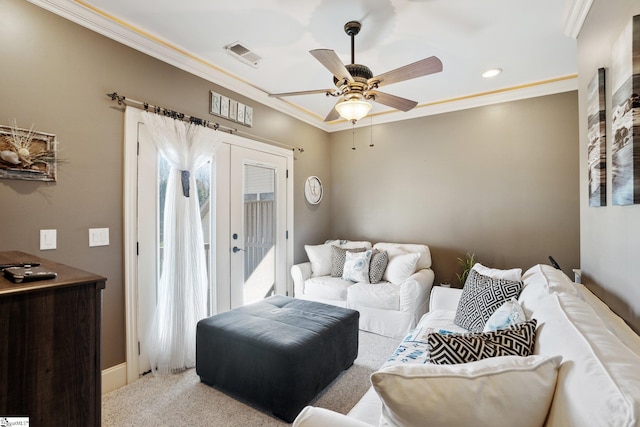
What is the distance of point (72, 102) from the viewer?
2061mm

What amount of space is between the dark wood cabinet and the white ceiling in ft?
6.75

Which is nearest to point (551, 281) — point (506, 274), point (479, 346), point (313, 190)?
point (506, 274)

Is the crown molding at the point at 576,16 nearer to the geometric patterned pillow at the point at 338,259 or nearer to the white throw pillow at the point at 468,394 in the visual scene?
the white throw pillow at the point at 468,394

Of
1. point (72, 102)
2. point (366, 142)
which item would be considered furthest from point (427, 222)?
point (72, 102)

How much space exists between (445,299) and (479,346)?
1.63m

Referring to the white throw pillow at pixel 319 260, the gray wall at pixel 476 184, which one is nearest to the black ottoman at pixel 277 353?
the white throw pillow at pixel 319 260

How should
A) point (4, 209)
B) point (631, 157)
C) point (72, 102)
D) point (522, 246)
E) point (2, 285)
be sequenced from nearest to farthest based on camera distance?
point (2, 285) → point (631, 157) → point (4, 209) → point (72, 102) → point (522, 246)

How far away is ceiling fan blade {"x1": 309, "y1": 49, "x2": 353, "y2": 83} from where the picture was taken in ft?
5.81

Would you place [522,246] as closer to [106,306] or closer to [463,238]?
[463,238]

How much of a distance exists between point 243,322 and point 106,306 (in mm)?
1054

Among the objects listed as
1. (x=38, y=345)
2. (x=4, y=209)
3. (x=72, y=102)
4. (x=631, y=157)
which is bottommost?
(x=38, y=345)

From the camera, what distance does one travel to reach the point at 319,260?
395 centimetres

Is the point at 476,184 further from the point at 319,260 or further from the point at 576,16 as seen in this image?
the point at 319,260

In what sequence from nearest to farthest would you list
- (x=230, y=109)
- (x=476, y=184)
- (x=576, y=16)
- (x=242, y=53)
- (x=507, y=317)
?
(x=507, y=317) → (x=576, y=16) → (x=242, y=53) → (x=230, y=109) → (x=476, y=184)
